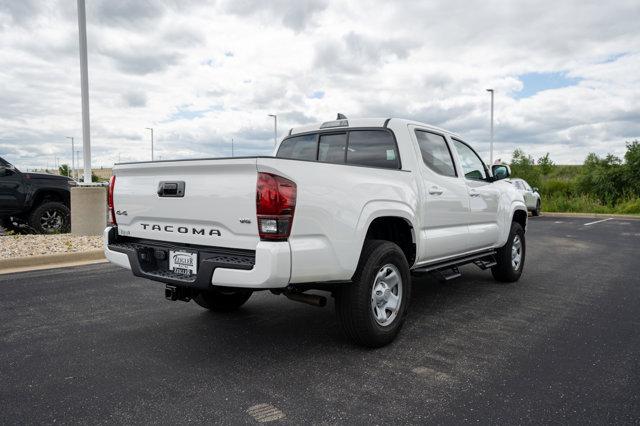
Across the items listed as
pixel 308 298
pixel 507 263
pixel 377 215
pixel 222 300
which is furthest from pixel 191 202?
pixel 507 263

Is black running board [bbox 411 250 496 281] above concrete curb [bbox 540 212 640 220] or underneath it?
above

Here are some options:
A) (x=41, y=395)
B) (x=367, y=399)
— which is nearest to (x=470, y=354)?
(x=367, y=399)

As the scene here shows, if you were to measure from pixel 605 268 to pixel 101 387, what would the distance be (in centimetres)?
764

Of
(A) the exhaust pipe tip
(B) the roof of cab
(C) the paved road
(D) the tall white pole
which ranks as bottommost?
(C) the paved road

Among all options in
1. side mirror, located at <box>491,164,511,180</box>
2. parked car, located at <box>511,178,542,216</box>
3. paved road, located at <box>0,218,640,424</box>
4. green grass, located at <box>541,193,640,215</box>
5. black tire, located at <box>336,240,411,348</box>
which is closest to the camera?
paved road, located at <box>0,218,640,424</box>

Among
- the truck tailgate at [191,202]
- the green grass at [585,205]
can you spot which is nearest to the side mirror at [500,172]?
the truck tailgate at [191,202]

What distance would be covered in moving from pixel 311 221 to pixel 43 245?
24.2 ft

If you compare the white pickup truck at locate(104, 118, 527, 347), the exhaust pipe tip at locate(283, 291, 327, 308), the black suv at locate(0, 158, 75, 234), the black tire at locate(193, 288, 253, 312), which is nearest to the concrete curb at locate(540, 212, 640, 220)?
the white pickup truck at locate(104, 118, 527, 347)

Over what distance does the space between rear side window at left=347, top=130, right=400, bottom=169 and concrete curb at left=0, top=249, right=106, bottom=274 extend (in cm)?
548

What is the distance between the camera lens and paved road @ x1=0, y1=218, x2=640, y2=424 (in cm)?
300

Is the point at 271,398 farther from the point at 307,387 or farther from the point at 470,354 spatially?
the point at 470,354

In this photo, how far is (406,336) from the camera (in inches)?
173

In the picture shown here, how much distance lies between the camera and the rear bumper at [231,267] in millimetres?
3225

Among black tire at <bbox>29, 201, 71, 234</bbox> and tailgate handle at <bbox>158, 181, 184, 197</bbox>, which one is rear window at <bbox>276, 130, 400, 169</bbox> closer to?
tailgate handle at <bbox>158, 181, 184, 197</bbox>
